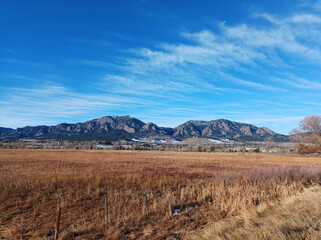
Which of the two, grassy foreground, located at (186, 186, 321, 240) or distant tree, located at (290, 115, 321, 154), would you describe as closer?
grassy foreground, located at (186, 186, 321, 240)

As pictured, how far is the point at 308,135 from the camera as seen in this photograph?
5100cm

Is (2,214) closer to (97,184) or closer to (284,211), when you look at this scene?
(97,184)

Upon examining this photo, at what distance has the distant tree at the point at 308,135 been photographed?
50.5m

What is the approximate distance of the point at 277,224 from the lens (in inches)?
312

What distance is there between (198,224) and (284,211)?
159 inches

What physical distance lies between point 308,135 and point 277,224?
174 ft

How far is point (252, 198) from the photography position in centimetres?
1317

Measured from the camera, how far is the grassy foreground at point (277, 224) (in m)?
6.87

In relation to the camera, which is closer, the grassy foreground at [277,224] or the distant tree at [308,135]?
the grassy foreground at [277,224]

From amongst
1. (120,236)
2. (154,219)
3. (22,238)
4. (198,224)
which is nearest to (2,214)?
(22,238)

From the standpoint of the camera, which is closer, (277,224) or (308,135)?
(277,224)

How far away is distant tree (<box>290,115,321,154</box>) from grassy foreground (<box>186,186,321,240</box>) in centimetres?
4705

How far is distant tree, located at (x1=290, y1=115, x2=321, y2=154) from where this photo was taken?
50.5 metres

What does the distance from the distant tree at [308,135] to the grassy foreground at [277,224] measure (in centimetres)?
4705
